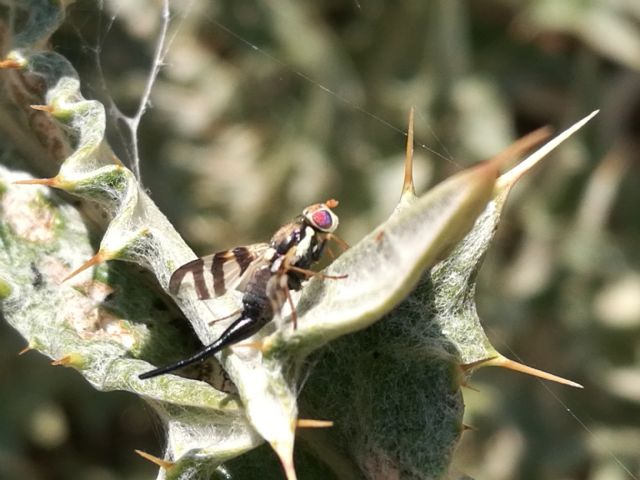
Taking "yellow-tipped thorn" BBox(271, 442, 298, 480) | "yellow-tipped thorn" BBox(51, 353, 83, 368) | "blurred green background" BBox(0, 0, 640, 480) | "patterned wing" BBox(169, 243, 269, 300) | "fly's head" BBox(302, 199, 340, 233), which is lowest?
"blurred green background" BBox(0, 0, 640, 480)

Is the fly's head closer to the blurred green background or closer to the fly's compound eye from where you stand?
the fly's compound eye

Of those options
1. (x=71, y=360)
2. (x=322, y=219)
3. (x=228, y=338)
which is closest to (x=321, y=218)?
(x=322, y=219)

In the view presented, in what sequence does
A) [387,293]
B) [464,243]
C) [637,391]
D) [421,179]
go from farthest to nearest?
[421,179] → [637,391] → [464,243] → [387,293]

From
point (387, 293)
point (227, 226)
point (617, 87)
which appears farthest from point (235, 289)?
point (617, 87)

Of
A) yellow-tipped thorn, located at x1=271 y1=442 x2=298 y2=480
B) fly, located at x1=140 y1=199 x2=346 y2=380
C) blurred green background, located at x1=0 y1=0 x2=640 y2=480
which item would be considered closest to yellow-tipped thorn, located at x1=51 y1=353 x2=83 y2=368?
fly, located at x1=140 y1=199 x2=346 y2=380

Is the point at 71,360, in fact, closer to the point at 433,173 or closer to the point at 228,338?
the point at 228,338

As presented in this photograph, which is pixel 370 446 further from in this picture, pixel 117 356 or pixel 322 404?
pixel 117 356
